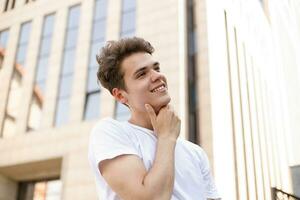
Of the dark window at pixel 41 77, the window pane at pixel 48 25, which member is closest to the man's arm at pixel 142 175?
the dark window at pixel 41 77

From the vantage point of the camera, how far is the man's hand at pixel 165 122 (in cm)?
206

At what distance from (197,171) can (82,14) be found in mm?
22678

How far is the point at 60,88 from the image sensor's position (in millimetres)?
22594

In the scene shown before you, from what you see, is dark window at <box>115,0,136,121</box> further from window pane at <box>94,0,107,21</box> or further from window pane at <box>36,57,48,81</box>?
window pane at <box>36,57,48,81</box>

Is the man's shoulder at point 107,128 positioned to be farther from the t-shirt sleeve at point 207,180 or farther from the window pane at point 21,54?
the window pane at point 21,54

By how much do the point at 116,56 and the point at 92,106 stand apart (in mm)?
19183

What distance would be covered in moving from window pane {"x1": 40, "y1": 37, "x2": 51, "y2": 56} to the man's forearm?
2300 cm

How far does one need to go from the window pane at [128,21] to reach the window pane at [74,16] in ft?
9.11

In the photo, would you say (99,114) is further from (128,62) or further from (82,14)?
(128,62)

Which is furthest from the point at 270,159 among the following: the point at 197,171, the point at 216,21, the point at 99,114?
the point at 197,171

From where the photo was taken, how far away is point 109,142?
2.00m

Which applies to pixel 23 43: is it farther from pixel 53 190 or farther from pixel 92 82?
pixel 53 190

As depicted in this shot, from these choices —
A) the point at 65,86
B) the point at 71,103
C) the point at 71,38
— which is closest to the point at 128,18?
the point at 71,38

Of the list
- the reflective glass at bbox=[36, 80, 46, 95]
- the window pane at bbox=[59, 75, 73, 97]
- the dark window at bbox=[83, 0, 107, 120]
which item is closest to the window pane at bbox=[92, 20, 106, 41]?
the dark window at bbox=[83, 0, 107, 120]
